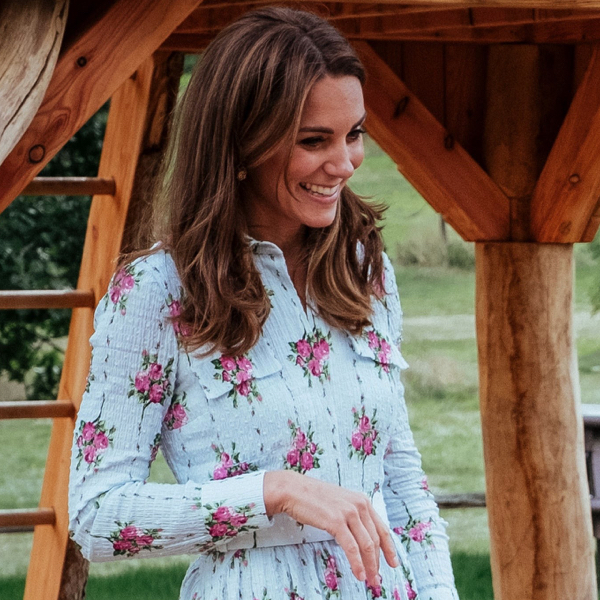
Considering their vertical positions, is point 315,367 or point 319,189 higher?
point 319,189

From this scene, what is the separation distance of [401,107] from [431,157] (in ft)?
0.57

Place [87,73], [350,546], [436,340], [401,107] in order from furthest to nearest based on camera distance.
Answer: [436,340] < [401,107] < [87,73] < [350,546]

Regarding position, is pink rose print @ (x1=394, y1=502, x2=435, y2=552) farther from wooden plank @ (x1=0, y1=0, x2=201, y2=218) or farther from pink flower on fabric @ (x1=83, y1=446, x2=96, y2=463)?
wooden plank @ (x1=0, y1=0, x2=201, y2=218)

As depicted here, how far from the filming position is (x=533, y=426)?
3.44 metres

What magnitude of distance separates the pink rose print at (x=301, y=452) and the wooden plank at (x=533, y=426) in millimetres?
1978

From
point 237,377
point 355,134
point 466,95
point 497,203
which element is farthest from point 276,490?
point 466,95

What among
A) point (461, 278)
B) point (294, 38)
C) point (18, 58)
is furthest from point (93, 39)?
point (461, 278)

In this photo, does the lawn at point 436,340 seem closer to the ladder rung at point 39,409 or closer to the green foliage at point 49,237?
the green foliage at point 49,237

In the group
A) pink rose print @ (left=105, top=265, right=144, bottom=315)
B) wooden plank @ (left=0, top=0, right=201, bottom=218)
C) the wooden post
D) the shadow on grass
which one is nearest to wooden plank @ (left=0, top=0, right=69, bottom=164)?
wooden plank @ (left=0, top=0, right=201, bottom=218)

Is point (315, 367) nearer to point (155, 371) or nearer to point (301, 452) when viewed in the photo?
point (301, 452)

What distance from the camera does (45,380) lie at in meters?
7.76

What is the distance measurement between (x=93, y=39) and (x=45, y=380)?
19.7 ft

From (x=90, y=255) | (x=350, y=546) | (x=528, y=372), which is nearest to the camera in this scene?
(x=350, y=546)

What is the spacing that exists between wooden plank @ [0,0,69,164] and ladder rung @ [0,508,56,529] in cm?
149
